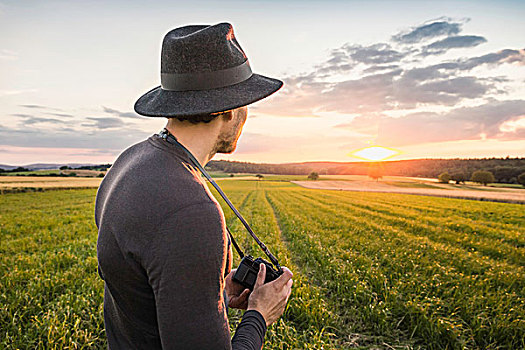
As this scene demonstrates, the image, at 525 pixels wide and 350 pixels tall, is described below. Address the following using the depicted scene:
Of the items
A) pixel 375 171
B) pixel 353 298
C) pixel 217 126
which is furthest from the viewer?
pixel 375 171

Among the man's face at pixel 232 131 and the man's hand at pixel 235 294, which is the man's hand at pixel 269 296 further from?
the man's face at pixel 232 131

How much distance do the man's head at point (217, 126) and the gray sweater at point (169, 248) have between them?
212mm

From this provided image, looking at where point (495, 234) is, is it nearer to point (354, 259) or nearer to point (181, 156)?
point (354, 259)

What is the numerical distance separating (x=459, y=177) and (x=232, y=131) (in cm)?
11506

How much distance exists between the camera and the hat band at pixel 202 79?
145 centimetres

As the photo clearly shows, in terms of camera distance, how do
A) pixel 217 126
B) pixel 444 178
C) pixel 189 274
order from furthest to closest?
pixel 444 178
pixel 217 126
pixel 189 274

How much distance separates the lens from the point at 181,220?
109 cm

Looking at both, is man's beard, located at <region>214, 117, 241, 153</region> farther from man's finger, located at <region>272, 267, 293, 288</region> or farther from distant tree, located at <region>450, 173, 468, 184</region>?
distant tree, located at <region>450, 173, 468, 184</region>

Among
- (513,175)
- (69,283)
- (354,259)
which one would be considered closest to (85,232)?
(69,283)

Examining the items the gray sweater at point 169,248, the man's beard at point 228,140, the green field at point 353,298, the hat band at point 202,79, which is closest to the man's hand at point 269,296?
the gray sweater at point 169,248

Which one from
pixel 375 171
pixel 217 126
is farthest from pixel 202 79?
pixel 375 171

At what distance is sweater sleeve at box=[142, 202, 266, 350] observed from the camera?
1064 mm

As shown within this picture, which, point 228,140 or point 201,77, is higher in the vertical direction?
point 201,77

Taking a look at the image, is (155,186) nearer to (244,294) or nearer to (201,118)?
(201,118)
